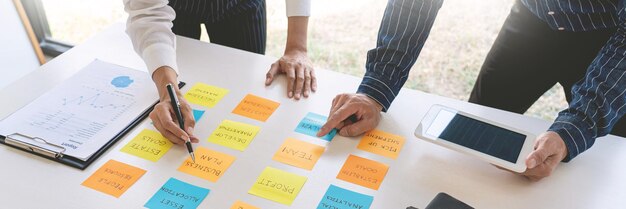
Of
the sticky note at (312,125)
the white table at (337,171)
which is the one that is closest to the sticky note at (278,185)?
the white table at (337,171)

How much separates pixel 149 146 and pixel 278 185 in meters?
0.27

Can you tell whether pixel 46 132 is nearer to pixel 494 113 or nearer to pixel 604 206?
pixel 494 113

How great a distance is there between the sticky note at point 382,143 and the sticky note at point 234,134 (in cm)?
21

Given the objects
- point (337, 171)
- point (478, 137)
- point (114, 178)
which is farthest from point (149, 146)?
point (478, 137)

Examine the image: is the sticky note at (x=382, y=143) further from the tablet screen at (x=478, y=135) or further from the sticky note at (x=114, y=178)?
the sticky note at (x=114, y=178)

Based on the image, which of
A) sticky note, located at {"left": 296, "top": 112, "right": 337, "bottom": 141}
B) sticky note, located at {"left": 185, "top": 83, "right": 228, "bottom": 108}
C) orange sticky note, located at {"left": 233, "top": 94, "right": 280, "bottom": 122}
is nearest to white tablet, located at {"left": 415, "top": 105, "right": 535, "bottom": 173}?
sticky note, located at {"left": 296, "top": 112, "right": 337, "bottom": 141}

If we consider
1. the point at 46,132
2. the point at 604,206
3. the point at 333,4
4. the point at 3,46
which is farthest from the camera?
the point at 333,4

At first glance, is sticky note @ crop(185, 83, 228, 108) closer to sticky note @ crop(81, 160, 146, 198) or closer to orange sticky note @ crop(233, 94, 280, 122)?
orange sticky note @ crop(233, 94, 280, 122)

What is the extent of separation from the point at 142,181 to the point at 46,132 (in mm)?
243

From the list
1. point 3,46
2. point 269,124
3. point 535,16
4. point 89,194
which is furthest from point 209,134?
point 3,46

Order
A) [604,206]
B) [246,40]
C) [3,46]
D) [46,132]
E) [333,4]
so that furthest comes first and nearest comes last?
[333,4]
[3,46]
[246,40]
[46,132]
[604,206]

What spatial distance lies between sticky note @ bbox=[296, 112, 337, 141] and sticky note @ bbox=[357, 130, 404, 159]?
6 cm

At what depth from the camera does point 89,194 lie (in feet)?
2.56

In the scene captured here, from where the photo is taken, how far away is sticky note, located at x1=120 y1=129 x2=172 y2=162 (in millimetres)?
862
